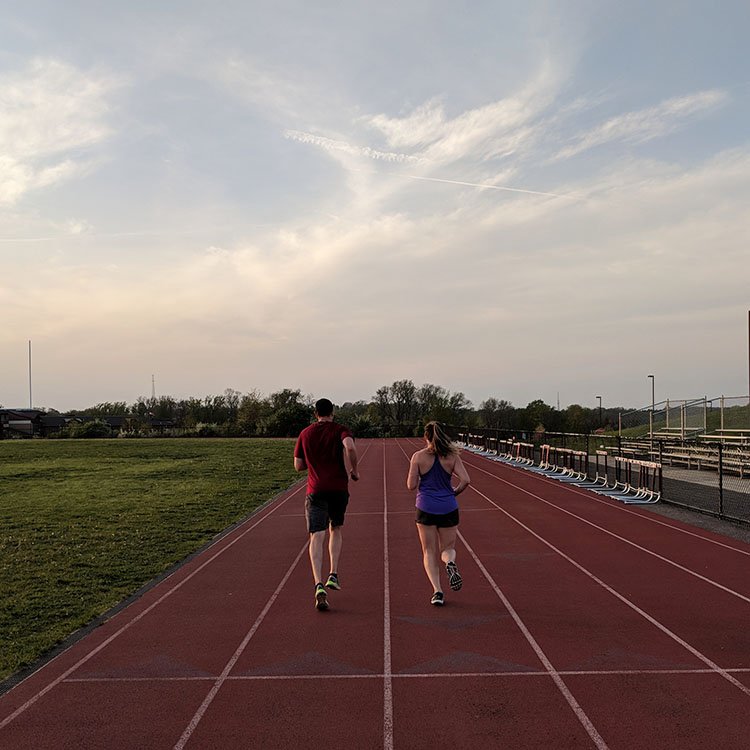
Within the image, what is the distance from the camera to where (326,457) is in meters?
7.34

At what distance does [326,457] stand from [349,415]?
7209cm

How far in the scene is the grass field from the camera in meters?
7.41

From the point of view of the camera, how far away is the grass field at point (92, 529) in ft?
24.3

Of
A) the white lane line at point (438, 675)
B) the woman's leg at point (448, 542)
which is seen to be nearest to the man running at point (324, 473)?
the woman's leg at point (448, 542)

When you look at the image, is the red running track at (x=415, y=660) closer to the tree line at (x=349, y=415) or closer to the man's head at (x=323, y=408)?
the man's head at (x=323, y=408)

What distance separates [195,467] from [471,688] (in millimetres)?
26549

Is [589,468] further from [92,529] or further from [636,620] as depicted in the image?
[636,620]

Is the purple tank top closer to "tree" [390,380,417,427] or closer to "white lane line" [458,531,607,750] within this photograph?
"white lane line" [458,531,607,750]

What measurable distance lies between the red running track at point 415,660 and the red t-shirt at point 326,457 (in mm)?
1201

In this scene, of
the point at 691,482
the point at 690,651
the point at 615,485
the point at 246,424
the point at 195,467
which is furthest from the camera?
the point at 246,424

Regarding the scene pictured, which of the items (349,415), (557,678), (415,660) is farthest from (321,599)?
(349,415)

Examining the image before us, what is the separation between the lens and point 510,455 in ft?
106

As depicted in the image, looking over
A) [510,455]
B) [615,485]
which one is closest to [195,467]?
[510,455]

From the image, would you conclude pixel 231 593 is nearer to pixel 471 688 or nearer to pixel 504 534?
pixel 471 688
